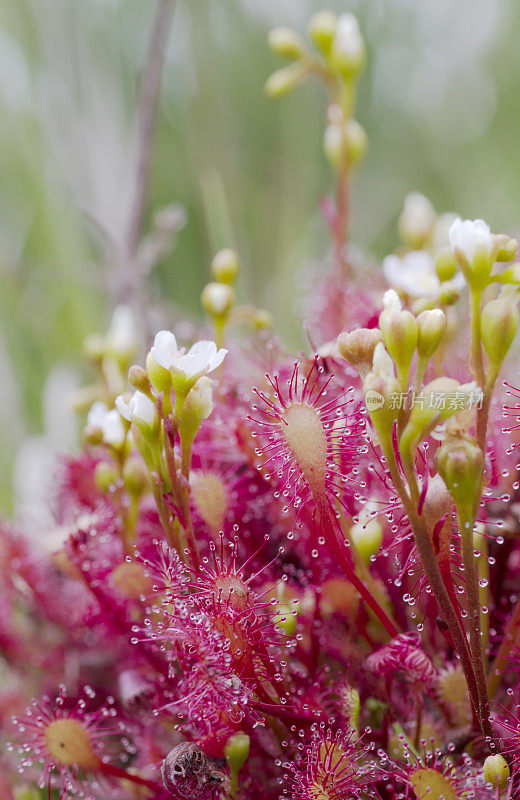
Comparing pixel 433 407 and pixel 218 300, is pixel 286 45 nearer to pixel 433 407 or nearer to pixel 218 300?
pixel 218 300

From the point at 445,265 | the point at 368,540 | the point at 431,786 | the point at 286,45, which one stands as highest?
the point at 286,45

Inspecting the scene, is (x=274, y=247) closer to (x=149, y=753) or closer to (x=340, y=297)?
(x=340, y=297)

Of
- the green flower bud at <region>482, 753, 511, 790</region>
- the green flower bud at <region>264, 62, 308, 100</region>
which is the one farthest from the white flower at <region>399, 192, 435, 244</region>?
the green flower bud at <region>482, 753, 511, 790</region>

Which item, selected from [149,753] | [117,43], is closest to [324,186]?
[117,43]

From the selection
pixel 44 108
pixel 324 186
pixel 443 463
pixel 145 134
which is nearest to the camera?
pixel 443 463

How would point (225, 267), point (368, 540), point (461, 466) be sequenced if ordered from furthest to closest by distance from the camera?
point (225, 267) → point (368, 540) → point (461, 466)

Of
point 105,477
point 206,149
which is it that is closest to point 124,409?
point 105,477
